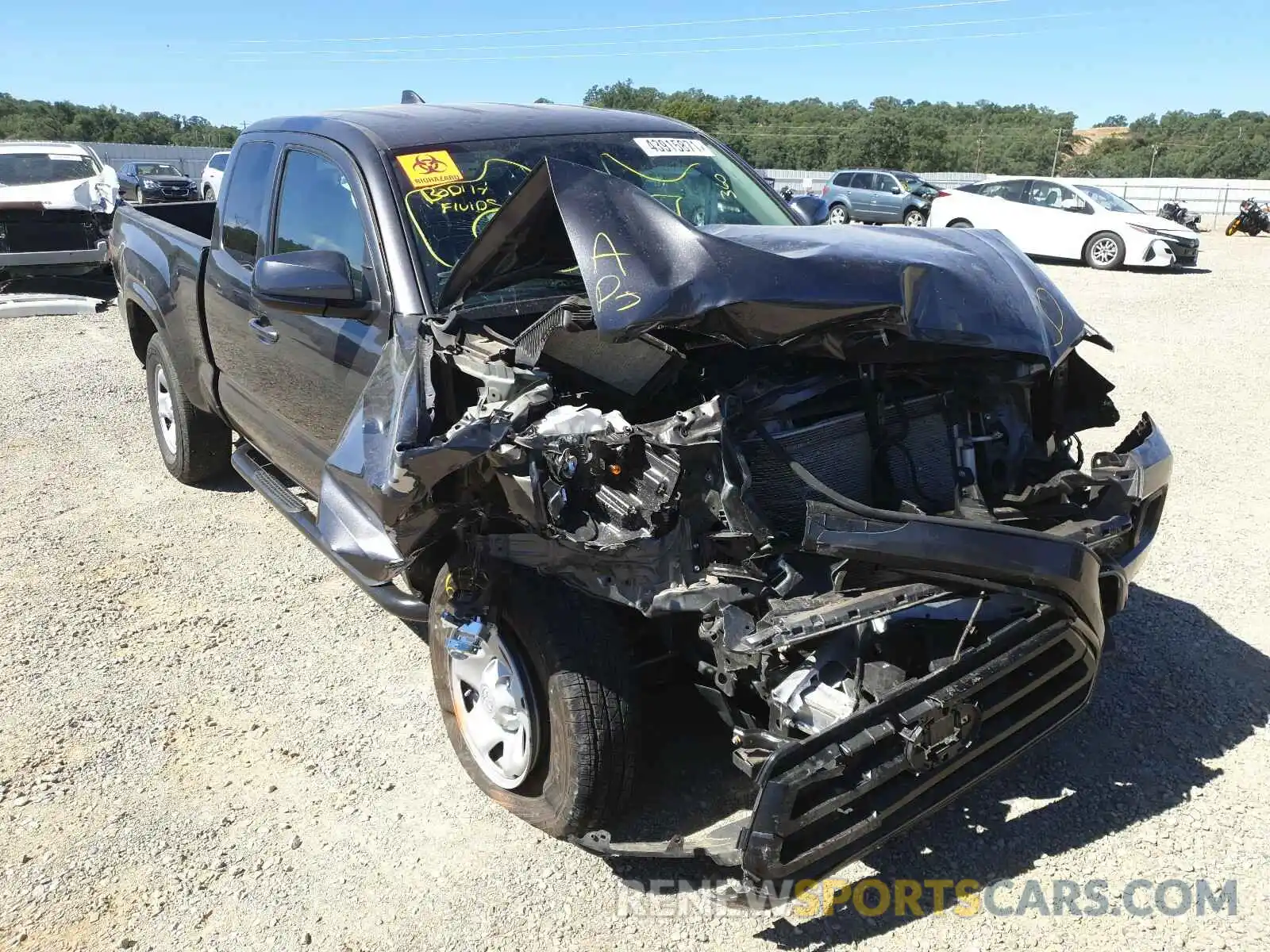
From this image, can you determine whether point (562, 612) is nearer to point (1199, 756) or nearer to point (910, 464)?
point (910, 464)

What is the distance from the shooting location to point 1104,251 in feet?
52.8

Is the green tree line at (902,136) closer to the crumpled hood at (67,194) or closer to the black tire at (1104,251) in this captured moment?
the black tire at (1104,251)

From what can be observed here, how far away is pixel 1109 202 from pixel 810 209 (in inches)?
571

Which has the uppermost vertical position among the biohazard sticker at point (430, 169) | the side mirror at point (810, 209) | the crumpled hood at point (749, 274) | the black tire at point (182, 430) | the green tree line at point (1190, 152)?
the green tree line at point (1190, 152)

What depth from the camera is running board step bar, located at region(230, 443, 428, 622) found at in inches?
129

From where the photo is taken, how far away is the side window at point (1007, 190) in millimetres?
17156

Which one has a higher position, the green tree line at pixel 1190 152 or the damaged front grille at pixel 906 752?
the green tree line at pixel 1190 152

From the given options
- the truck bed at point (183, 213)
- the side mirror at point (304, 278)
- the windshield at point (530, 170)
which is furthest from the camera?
the truck bed at point (183, 213)

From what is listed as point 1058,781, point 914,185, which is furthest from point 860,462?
point 914,185

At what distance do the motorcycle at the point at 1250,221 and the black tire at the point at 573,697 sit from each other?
26038mm

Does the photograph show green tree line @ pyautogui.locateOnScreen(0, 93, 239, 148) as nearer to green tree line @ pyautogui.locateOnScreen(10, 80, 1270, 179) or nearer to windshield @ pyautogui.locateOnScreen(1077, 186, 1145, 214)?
green tree line @ pyautogui.locateOnScreen(10, 80, 1270, 179)

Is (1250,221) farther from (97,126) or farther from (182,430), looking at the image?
(97,126)

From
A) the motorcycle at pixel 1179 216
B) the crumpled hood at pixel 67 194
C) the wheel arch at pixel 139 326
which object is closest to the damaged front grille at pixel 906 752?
the wheel arch at pixel 139 326

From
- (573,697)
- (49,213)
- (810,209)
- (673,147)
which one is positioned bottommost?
(573,697)
